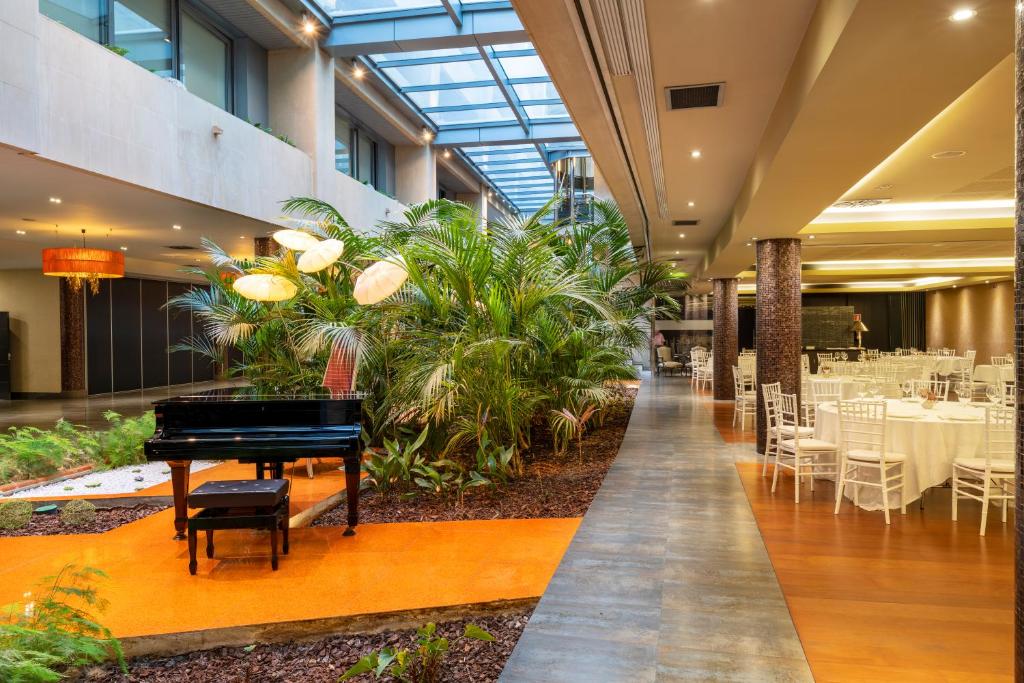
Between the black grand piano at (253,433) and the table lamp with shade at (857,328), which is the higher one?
the table lamp with shade at (857,328)

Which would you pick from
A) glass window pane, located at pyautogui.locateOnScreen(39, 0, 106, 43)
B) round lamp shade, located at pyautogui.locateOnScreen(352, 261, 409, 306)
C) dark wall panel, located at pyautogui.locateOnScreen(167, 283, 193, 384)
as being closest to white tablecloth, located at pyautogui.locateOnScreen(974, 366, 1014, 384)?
round lamp shade, located at pyautogui.locateOnScreen(352, 261, 409, 306)

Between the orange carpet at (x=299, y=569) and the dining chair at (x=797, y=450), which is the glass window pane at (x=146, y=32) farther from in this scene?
the dining chair at (x=797, y=450)

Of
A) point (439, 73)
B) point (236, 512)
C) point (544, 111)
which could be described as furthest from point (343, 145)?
point (236, 512)

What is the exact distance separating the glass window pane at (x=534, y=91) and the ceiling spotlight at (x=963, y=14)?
40.1 ft

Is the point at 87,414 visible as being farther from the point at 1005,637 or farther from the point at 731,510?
the point at 1005,637

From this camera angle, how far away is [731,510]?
5211 mm

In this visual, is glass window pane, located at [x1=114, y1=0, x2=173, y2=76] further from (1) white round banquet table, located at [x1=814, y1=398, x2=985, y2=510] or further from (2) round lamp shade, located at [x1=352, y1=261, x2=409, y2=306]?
(1) white round banquet table, located at [x1=814, y1=398, x2=985, y2=510]

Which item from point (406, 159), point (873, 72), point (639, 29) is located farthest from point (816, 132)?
point (406, 159)

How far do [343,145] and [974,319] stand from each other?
18.0 m

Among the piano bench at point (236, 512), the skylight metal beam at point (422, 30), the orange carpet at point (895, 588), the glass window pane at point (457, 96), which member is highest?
the glass window pane at point (457, 96)

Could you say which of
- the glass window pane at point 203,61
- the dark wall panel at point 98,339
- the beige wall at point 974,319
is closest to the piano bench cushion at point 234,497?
the glass window pane at point 203,61

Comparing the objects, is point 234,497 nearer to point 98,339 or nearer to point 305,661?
point 305,661

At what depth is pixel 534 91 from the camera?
14625 mm

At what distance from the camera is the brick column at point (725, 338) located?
13.8 meters
